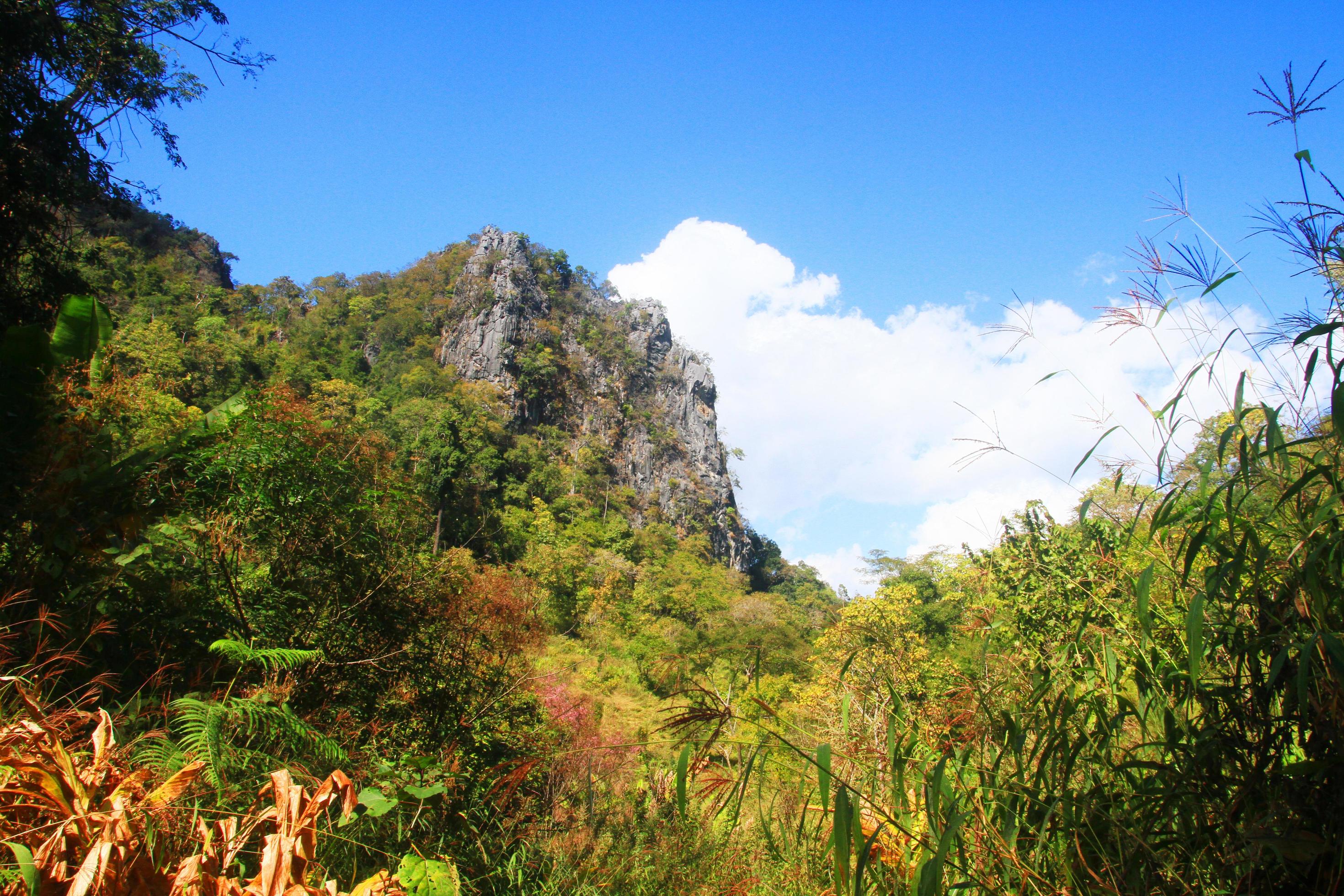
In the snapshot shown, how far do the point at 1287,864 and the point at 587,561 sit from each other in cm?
2819

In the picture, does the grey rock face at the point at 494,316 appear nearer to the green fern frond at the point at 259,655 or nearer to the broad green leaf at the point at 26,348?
the broad green leaf at the point at 26,348

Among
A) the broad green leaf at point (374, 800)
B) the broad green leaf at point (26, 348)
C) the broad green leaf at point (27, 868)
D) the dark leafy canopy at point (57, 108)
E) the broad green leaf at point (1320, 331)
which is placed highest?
the dark leafy canopy at point (57, 108)

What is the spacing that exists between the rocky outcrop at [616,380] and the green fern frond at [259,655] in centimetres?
4150

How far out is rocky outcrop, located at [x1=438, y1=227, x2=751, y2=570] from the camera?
152ft

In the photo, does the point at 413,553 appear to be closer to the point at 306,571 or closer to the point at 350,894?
the point at 306,571

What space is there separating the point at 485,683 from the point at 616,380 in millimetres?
51537

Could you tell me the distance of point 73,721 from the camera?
79.7 inches

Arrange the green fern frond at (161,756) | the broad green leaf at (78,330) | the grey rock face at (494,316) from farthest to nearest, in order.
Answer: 1. the grey rock face at (494,316)
2. the broad green leaf at (78,330)
3. the green fern frond at (161,756)

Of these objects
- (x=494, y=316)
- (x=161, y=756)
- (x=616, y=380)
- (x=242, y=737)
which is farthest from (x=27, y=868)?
(x=616, y=380)

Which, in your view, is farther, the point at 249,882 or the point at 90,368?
the point at 90,368

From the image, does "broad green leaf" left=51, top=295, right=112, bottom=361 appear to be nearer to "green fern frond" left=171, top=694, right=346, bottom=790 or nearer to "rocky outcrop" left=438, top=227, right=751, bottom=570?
"green fern frond" left=171, top=694, right=346, bottom=790

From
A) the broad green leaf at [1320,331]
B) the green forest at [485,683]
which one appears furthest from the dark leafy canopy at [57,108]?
the broad green leaf at [1320,331]

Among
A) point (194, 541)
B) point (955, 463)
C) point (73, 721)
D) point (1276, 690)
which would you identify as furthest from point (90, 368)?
point (1276, 690)

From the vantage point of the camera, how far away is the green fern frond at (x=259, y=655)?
324 cm
